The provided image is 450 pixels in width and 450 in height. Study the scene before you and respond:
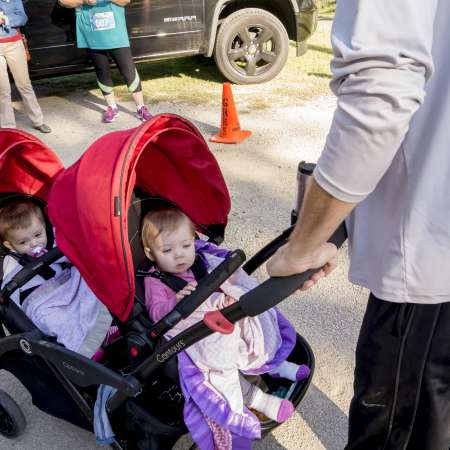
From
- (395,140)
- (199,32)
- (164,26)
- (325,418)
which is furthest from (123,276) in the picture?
(199,32)

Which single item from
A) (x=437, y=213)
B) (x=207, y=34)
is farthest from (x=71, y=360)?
(x=207, y=34)

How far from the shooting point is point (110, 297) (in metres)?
1.82

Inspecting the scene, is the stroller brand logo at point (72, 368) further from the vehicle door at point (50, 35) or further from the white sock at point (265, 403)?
the vehicle door at point (50, 35)

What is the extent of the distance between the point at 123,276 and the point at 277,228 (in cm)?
220

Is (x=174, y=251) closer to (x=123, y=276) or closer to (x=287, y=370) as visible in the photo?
(x=123, y=276)

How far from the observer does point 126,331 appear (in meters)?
1.92

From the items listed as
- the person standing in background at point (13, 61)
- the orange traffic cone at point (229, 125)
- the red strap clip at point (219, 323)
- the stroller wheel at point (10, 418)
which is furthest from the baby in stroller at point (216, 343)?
the person standing in background at point (13, 61)

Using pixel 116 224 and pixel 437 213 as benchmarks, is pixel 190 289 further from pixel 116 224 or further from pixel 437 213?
pixel 437 213

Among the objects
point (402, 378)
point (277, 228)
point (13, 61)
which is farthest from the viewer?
point (13, 61)

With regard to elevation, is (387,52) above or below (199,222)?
above

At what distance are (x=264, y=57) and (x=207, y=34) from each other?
0.85 meters

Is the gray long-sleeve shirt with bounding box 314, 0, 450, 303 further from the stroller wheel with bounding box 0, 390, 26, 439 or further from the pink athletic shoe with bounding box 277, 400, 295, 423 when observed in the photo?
the stroller wheel with bounding box 0, 390, 26, 439

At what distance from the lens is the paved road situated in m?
2.43

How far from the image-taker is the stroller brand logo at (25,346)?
1984 mm
